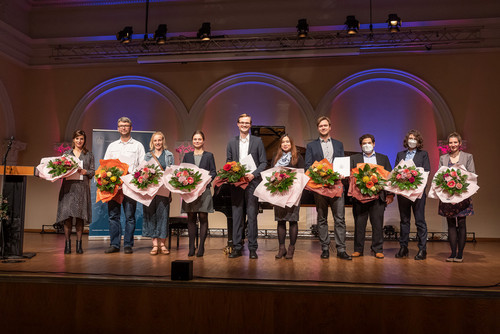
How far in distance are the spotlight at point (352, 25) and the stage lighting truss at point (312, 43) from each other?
0.24 metres

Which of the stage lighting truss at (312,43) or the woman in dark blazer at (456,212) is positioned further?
the stage lighting truss at (312,43)

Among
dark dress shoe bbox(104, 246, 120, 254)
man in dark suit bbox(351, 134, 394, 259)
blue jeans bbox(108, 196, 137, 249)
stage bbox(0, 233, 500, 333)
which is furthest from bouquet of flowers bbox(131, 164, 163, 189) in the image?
man in dark suit bbox(351, 134, 394, 259)

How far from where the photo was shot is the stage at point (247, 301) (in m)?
3.35

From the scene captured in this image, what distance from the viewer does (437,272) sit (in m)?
4.37

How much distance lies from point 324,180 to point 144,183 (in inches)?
85.1

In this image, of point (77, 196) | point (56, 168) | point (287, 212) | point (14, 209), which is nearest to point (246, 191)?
point (287, 212)

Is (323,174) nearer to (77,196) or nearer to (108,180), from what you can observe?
(108,180)

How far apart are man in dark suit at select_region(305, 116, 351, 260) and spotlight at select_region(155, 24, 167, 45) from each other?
481cm

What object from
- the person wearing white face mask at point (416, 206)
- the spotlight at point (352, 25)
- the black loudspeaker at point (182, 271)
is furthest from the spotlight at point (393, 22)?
the black loudspeaker at point (182, 271)

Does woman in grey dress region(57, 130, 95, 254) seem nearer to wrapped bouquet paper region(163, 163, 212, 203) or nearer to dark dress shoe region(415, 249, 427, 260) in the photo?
wrapped bouquet paper region(163, 163, 212, 203)

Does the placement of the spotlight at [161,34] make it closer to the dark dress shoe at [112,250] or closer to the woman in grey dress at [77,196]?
the woman in grey dress at [77,196]

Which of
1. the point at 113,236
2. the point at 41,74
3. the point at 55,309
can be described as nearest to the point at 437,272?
the point at 55,309

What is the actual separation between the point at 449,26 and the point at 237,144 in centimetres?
594

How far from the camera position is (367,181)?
205 inches
